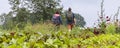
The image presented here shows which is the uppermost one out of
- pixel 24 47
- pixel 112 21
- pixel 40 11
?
pixel 40 11

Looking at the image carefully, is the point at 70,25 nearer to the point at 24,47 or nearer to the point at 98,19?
the point at 98,19

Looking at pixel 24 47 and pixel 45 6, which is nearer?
pixel 24 47

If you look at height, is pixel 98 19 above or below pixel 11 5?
below

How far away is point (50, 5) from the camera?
5025 cm

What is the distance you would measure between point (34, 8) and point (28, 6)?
107cm

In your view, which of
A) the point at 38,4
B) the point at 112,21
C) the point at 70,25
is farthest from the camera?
the point at 38,4

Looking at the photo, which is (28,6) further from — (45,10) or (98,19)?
(98,19)

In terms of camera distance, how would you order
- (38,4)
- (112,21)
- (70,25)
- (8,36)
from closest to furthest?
1. (8,36)
2. (112,21)
3. (70,25)
4. (38,4)

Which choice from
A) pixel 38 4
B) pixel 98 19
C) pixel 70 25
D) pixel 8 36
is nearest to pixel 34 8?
pixel 38 4

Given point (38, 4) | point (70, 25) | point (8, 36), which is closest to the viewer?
point (8, 36)

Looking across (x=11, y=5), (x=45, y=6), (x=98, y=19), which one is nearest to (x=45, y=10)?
(x=45, y=6)

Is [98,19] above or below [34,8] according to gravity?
below

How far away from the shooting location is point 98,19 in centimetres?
1494

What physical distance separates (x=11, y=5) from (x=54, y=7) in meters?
5.28
